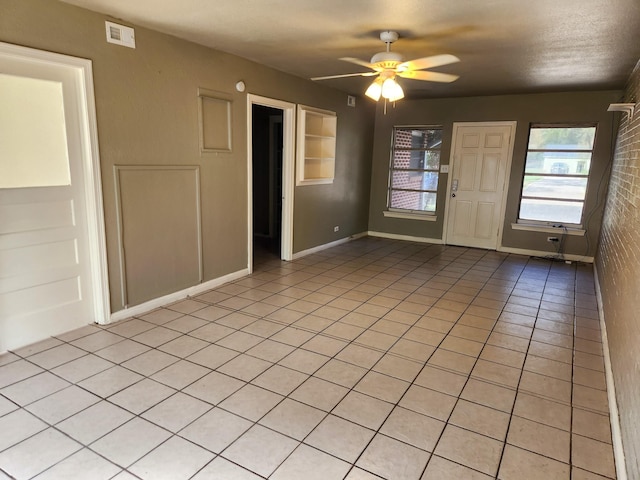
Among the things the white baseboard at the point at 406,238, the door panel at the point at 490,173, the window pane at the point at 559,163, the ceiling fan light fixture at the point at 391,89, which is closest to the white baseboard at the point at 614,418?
the ceiling fan light fixture at the point at 391,89

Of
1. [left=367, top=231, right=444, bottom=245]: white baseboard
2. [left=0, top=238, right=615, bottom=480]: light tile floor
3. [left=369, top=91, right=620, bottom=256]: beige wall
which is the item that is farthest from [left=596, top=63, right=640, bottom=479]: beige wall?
[left=367, top=231, right=444, bottom=245]: white baseboard

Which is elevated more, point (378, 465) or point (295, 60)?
point (295, 60)

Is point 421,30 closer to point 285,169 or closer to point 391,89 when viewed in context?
point 391,89

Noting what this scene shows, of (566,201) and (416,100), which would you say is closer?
(566,201)

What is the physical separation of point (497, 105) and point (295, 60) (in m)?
3.52

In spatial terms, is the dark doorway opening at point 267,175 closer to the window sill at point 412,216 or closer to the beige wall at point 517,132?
the beige wall at point 517,132

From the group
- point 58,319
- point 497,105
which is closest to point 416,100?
point 497,105

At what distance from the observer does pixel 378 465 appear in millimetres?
1886

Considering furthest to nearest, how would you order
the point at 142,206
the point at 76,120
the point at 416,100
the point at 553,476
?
the point at 416,100 < the point at 142,206 < the point at 76,120 < the point at 553,476

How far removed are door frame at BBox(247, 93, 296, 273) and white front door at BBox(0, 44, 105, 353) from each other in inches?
69.7

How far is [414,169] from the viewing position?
7023 mm

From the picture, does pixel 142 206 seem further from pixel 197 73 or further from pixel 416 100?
pixel 416 100

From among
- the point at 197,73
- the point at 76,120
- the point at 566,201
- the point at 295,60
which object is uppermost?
the point at 295,60

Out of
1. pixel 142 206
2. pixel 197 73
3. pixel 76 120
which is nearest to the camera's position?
pixel 76 120
